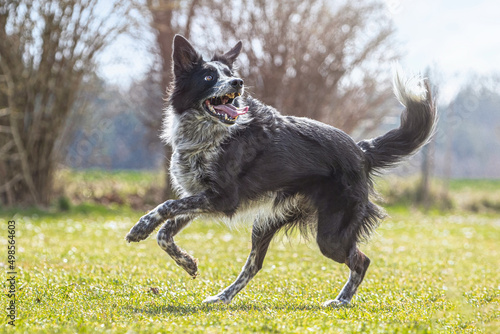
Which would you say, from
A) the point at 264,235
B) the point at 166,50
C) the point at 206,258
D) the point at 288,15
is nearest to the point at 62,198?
the point at 166,50

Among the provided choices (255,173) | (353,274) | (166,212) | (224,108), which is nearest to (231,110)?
(224,108)

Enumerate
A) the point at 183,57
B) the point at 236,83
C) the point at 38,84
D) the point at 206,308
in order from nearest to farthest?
the point at 206,308, the point at 236,83, the point at 183,57, the point at 38,84

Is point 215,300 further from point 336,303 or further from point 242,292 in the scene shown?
point 336,303

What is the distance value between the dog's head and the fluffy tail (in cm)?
127

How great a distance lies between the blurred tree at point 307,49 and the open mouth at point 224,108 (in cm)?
829

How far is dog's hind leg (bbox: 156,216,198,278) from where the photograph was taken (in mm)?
4703

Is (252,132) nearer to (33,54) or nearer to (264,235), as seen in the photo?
(264,235)

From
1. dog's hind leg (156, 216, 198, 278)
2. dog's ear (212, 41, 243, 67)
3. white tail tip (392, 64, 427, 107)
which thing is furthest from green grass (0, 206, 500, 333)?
dog's ear (212, 41, 243, 67)

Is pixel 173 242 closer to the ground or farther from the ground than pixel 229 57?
closer to the ground

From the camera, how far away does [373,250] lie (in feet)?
29.8

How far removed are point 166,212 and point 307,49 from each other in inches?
402

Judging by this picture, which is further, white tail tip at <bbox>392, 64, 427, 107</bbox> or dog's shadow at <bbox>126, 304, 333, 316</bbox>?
white tail tip at <bbox>392, 64, 427, 107</bbox>

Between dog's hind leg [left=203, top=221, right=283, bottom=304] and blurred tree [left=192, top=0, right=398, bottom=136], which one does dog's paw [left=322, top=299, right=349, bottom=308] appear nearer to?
dog's hind leg [left=203, top=221, right=283, bottom=304]

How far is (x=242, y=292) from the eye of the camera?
16.8 ft
